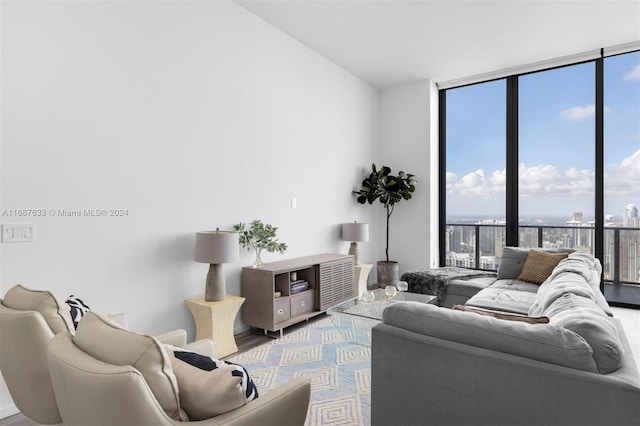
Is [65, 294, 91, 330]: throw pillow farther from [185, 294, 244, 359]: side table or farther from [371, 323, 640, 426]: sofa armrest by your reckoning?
[371, 323, 640, 426]: sofa armrest

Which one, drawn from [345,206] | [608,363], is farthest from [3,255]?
[345,206]

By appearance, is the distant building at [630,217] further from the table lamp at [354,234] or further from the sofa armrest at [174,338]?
the sofa armrest at [174,338]

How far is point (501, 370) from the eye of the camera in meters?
1.37

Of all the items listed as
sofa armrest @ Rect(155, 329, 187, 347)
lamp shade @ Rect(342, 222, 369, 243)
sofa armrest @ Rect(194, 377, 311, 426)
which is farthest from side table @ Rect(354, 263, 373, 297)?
sofa armrest @ Rect(194, 377, 311, 426)

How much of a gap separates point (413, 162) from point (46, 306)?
493 cm

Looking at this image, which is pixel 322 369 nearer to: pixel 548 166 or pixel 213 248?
pixel 213 248

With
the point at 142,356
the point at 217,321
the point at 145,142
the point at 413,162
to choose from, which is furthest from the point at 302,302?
the point at 413,162

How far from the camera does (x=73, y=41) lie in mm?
2389

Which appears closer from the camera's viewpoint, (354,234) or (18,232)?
(18,232)

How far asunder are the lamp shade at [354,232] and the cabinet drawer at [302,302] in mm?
1199

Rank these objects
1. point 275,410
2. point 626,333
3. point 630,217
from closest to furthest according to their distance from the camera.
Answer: point 275,410 < point 626,333 < point 630,217

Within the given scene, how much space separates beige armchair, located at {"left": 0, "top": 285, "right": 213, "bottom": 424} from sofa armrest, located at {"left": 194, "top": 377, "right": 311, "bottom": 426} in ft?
2.33

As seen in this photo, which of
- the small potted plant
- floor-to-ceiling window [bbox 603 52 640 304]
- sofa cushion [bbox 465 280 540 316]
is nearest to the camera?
sofa cushion [bbox 465 280 540 316]

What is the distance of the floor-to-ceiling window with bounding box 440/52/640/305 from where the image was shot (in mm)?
4449
